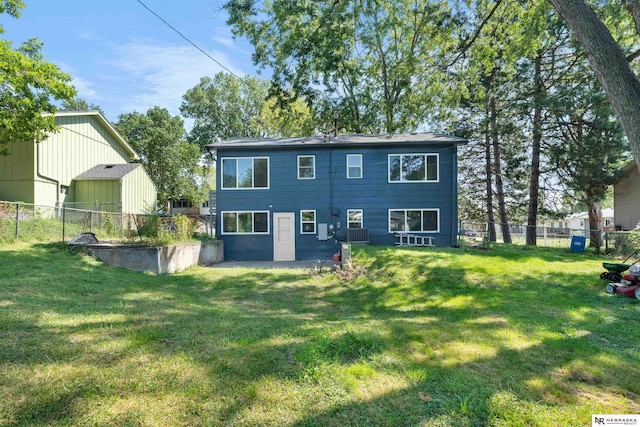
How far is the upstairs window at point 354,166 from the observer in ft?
46.5

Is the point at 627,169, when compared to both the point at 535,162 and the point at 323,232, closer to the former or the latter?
the point at 535,162

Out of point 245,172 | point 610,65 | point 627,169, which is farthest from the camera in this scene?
point 627,169

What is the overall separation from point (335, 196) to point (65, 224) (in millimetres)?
9914

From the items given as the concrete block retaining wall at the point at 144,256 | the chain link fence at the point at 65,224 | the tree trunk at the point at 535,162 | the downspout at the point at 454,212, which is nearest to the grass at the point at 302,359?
the concrete block retaining wall at the point at 144,256

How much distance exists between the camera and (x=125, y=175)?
17422mm

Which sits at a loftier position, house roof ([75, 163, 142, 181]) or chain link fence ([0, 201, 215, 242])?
house roof ([75, 163, 142, 181])

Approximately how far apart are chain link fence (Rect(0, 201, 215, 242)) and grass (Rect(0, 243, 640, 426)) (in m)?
3.93

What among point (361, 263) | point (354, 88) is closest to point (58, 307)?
point (361, 263)

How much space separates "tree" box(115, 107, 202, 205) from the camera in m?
29.6

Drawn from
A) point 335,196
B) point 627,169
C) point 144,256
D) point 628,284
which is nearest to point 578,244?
point 627,169

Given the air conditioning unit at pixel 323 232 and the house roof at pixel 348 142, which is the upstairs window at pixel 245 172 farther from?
the air conditioning unit at pixel 323 232

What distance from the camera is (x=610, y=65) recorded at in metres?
3.07

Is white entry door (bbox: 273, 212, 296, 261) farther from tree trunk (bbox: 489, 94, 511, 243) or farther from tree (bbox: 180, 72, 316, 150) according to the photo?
tree (bbox: 180, 72, 316, 150)

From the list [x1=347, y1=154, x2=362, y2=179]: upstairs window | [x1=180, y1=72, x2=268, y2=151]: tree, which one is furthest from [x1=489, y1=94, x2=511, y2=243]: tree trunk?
[x1=180, y1=72, x2=268, y2=151]: tree
